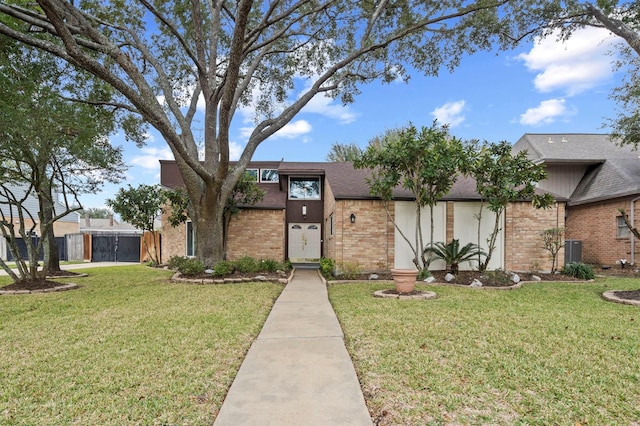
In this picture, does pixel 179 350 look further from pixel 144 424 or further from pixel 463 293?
pixel 463 293

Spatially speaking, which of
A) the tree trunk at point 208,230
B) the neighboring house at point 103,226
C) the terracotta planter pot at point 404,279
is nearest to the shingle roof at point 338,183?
the tree trunk at point 208,230

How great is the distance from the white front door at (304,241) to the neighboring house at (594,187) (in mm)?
9145

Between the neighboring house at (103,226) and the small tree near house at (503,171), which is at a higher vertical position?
the small tree near house at (503,171)

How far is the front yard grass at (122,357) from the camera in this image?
8.82ft

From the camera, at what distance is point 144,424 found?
2473 mm

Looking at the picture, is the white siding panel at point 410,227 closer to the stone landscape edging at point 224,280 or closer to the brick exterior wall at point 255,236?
the stone landscape edging at point 224,280

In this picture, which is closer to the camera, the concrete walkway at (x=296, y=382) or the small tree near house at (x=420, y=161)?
the concrete walkway at (x=296, y=382)

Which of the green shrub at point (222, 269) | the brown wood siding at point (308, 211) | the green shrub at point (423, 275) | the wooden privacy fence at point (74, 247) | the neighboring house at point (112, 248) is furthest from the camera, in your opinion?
the wooden privacy fence at point (74, 247)

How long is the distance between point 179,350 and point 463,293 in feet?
20.1

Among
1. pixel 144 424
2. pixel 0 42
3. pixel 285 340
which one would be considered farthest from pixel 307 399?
pixel 0 42

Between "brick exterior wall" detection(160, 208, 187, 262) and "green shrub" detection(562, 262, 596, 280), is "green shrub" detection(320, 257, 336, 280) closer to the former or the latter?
"green shrub" detection(562, 262, 596, 280)

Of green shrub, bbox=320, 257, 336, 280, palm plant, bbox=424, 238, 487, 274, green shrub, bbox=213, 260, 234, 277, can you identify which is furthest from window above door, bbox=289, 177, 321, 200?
palm plant, bbox=424, 238, 487, 274

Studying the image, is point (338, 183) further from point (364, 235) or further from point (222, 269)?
point (222, 269)

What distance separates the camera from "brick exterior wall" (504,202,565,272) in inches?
455
